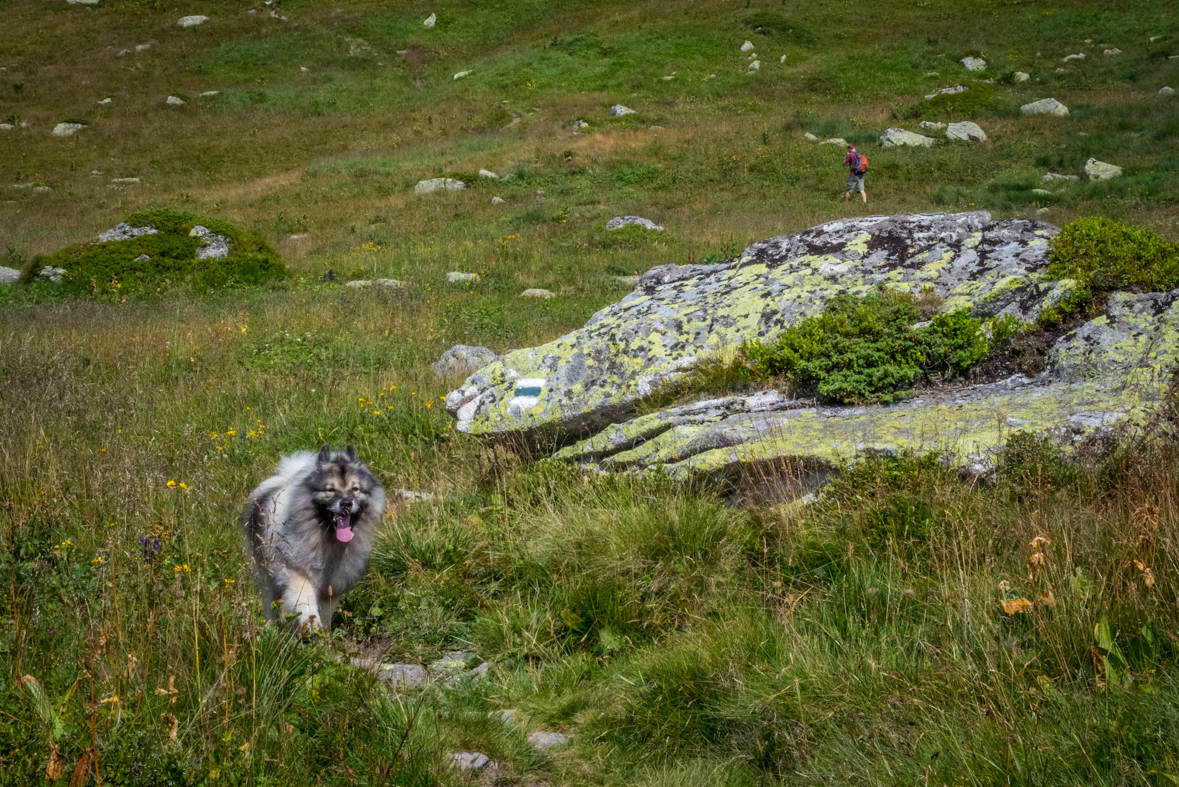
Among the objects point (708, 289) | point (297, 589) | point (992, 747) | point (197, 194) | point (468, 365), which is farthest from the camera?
point (197, 194)

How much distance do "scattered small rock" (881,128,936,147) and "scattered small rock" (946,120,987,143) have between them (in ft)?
2.51

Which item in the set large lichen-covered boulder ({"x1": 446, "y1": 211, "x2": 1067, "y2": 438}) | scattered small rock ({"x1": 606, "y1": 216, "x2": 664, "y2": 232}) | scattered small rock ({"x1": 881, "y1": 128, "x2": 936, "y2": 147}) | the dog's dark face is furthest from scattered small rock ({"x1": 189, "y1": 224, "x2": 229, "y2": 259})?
scattered small rock ({"x1": 881, "y1": 128, "x2": 936, "y2": 147})

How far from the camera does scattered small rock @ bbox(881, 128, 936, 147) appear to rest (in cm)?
3055

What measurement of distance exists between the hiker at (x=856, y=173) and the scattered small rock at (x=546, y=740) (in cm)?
2315

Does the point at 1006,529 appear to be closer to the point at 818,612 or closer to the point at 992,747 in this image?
the point at 818,612

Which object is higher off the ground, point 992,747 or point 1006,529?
point 992,747

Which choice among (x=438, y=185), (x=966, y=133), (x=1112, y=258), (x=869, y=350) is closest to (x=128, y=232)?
(x=438, y=185)

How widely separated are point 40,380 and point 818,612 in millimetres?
9176

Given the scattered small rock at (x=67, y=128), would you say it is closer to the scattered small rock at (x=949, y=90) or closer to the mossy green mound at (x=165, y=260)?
the mossy green mound at (x=165, y=260)

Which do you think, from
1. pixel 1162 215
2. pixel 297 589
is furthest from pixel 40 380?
pixel 1162 215

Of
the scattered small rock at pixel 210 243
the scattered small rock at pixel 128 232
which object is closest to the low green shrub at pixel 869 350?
the scattered small rock at pixel 210 243

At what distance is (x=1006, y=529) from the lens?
13.7 ft

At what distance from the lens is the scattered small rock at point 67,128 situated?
40.1 meters

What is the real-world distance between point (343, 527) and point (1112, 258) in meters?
6.01
